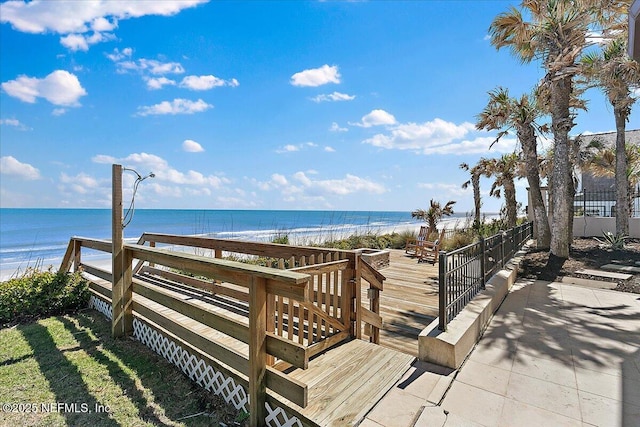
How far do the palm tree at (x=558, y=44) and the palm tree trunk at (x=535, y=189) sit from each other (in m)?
1.18

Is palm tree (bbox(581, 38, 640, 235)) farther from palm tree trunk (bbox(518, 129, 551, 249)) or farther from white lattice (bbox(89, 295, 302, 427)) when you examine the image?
white lattice (bbox(89, 295, 302, 427))

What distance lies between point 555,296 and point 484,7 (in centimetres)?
650

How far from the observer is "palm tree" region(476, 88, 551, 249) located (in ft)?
26.2

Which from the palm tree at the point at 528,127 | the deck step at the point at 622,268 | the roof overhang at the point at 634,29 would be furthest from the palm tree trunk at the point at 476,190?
the roof overhang at the point at 634,29

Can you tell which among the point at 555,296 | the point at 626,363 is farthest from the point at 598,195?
the point at 626,363

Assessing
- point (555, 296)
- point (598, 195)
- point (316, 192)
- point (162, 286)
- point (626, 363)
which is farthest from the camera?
point (316, 192)

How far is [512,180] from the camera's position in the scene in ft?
40.8

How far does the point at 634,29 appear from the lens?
2.59 m

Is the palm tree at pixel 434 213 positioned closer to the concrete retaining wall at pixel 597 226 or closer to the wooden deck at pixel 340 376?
the concrete retaining wall at pixel 597 226

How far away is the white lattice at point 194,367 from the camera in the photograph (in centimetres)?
229

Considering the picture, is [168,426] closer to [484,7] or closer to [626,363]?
[626,363]

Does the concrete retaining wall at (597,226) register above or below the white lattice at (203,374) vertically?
above

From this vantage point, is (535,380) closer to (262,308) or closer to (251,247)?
(262,308)

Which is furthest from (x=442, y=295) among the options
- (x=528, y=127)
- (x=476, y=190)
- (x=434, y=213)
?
(x=476, y=190)
